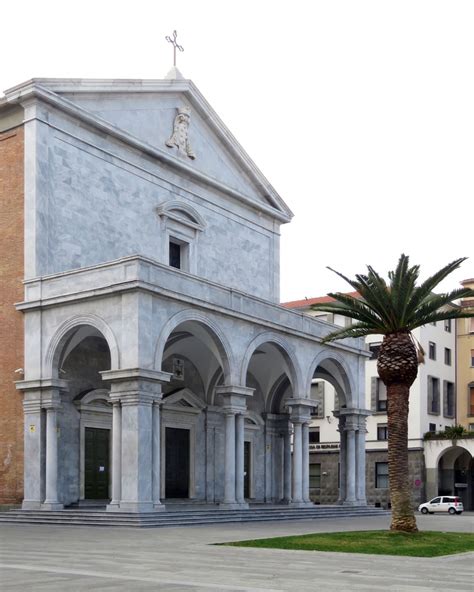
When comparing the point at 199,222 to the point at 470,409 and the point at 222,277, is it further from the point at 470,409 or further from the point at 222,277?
the point at 470,409

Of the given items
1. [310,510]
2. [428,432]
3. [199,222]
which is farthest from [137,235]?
[428,432]

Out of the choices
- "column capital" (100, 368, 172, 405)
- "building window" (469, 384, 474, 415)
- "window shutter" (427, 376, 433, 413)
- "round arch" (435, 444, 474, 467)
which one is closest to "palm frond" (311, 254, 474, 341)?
"column capital" (100, 368, 172, 405)

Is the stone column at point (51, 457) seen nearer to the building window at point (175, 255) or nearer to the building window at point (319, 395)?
the building window at point (175, 255)

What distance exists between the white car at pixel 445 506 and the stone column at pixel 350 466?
14387 mm

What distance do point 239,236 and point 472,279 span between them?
2904cm

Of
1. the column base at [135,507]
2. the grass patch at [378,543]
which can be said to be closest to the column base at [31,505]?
the column base at [135,507]

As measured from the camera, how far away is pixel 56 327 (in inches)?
1155

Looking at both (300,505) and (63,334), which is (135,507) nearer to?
(63,334)

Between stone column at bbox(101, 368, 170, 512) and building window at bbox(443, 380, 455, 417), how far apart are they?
38.3 metres

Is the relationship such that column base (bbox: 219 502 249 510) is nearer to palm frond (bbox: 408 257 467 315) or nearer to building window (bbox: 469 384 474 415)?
palm frond (bbox: 408 257 467 315)

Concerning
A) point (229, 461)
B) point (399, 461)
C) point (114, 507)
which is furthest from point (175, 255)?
point (399, 461)

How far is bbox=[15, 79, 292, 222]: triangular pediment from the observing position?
33.7 metres

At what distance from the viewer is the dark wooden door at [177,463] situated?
116 ft

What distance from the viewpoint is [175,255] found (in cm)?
3775
